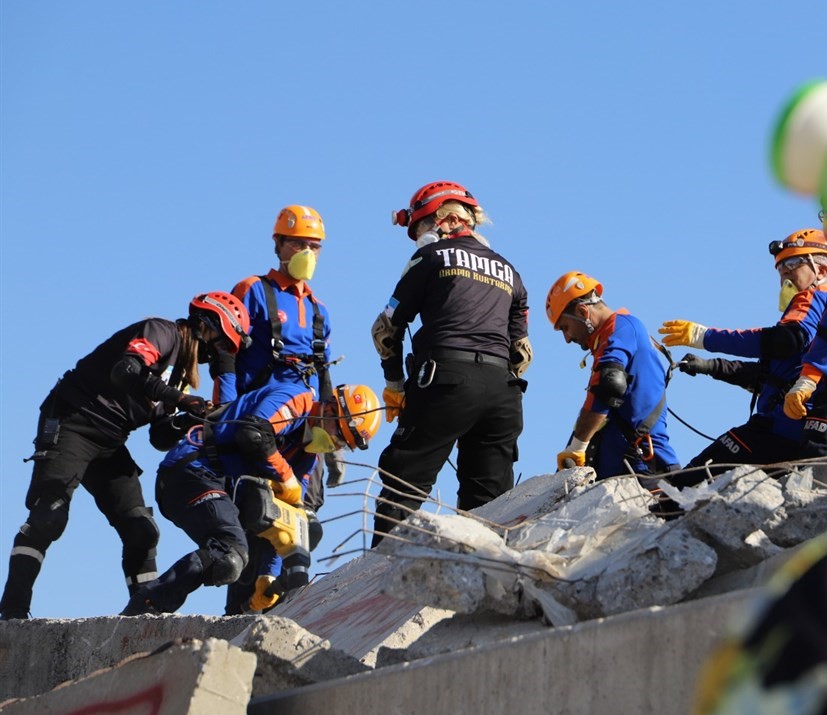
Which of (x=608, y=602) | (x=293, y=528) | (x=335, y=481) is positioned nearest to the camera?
(x=608, y=602)

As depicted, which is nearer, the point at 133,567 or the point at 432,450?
the point at 432,450

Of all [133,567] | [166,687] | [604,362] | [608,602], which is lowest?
[166,687]

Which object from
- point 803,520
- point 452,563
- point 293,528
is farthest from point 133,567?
point 803,520

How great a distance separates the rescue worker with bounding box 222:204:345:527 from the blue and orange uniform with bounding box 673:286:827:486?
2.15 m

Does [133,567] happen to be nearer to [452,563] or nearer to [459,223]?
[459,223]

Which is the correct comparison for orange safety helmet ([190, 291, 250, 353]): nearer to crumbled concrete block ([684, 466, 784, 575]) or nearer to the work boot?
the work boot

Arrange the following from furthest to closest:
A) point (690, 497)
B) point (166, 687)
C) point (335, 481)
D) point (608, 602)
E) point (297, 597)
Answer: point (335, 481), point (297, 597), point (690, 497), point (608, 602), point (166, 687)

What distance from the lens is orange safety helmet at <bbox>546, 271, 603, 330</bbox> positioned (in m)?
7.18

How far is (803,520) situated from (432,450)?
274 cm

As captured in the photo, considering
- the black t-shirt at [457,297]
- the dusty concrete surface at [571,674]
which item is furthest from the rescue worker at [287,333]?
the dusty concrete surface at [571,674]

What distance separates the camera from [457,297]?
6.71 meters

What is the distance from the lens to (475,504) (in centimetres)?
675

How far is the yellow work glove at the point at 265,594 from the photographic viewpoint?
744 centimetres

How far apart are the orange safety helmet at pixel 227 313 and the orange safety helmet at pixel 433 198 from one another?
3.27 ft
